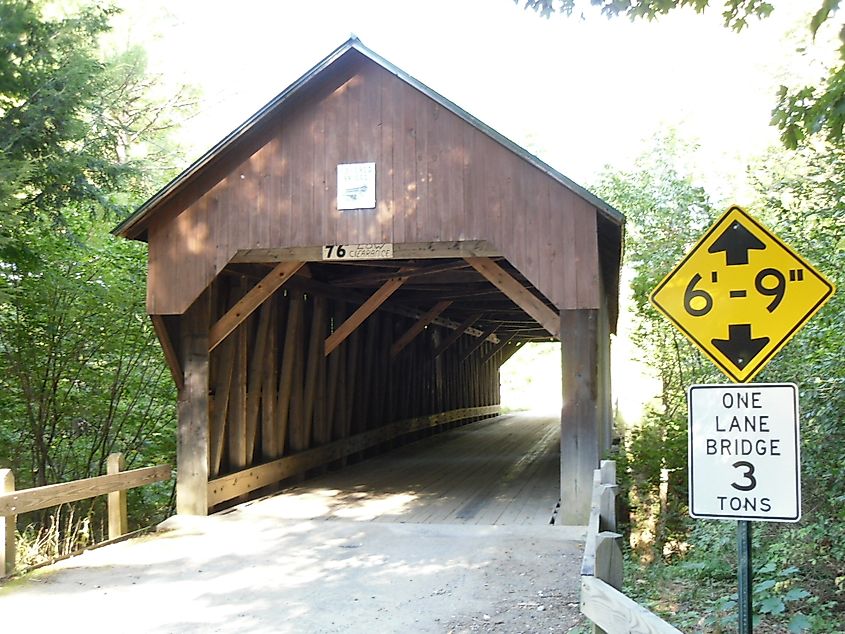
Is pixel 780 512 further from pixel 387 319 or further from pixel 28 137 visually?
pixel 387 319

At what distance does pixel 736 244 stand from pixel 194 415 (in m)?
6.91

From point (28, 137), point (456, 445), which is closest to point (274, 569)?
point (28, 137)

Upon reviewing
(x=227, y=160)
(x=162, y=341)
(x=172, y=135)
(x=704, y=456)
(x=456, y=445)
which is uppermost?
(x=172, y=135)

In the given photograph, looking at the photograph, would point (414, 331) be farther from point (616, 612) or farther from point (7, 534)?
point (616, 612)

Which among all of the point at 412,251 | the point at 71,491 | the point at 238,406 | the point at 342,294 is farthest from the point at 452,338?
the point at 71,491

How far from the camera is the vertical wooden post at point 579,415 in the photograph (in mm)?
8125

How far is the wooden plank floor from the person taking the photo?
29.8ft

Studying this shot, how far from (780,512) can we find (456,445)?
1434cm

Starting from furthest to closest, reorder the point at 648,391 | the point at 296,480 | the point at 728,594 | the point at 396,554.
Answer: the point at 648,391
the point at 296,480
the point at 396,554
the point at 728,594

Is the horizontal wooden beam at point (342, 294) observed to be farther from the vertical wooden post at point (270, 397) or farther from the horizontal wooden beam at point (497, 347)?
the horizontal wooden beam at point (497, 347)

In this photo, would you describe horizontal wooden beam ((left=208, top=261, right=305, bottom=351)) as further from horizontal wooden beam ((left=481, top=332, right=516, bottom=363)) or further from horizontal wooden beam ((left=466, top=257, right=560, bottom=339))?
horizontal wooden beam ((left=481, top=332, right=516, bottom=363))

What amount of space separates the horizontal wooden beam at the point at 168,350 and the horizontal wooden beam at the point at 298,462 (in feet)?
4.22

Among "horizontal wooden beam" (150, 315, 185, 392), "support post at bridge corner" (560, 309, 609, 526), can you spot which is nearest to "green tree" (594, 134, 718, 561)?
"support post at bridge corner" (560, 309, 609, 526)

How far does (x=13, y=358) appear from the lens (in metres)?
10.3
